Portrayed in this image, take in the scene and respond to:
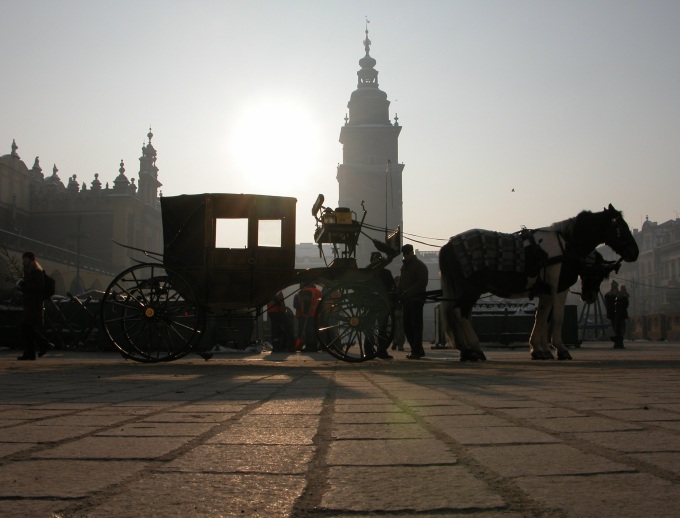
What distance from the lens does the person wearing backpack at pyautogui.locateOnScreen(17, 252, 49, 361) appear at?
10.1 meters

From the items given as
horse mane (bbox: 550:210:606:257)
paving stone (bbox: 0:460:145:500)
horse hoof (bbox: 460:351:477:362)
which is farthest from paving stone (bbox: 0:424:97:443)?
horse mane (bbox: 550:210:606:257)

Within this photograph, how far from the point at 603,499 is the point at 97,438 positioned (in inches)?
72.5

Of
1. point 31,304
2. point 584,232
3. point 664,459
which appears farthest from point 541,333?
point 664,459

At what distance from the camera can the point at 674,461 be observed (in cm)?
213

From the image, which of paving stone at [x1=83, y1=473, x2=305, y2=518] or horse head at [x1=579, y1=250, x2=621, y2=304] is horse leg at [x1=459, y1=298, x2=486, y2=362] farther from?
paving stone at [x1=83, y1=473, x2=305, y2=518]

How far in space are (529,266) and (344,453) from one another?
25.9 feet

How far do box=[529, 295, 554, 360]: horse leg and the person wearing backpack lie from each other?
6.93 metres

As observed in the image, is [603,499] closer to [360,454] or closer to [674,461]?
[674,461]

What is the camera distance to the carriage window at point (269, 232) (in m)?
8.88

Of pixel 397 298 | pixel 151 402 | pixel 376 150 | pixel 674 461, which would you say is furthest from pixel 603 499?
pixel 376 150

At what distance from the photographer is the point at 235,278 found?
28.5ft

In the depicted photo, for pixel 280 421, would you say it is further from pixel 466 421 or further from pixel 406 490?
pixel 406 490

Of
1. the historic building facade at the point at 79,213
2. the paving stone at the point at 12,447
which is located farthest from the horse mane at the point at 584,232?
the historic building facade at the point at 79,213

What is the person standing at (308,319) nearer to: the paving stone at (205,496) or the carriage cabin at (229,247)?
the carriage cabin at (229,247)
